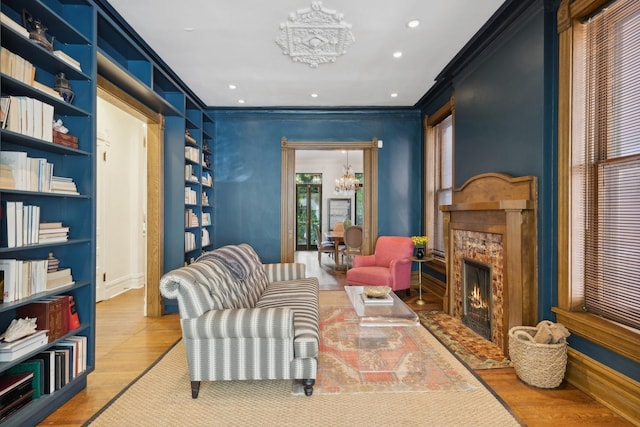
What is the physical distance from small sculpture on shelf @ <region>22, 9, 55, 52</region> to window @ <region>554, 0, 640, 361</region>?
3633 millimetres

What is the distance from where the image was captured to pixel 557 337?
228 centimetres

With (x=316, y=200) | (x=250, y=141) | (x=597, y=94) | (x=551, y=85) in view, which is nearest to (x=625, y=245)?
(x=597, y=94)

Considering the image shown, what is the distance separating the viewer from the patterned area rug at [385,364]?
232 cm

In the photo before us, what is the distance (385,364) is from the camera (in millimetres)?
2566

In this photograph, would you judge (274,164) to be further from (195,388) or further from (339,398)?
(339,398)

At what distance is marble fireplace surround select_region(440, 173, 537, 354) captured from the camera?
2.61 m

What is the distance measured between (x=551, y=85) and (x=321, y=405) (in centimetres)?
295

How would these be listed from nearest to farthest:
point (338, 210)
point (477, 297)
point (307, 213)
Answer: point (477, 297) → point (338, 210) → point (307, 213)

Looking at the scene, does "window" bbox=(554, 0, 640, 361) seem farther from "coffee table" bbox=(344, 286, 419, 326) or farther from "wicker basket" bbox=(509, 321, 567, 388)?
"coffee table" bbox=(344, 286, 419, 326)

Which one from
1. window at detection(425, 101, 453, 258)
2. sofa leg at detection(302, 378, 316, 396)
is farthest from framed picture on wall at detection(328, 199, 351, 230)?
sofa leg at detection(302, 378, 316, 396)

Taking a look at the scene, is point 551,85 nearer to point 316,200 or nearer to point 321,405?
point 321,405

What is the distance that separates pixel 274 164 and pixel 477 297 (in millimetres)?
3672

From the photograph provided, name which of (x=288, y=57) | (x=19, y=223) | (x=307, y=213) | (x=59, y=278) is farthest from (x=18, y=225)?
(x=307, y=213)

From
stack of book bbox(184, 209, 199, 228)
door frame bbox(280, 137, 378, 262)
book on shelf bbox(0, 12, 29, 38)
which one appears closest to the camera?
book on shelf bbox(0, 12, 29, 38)
